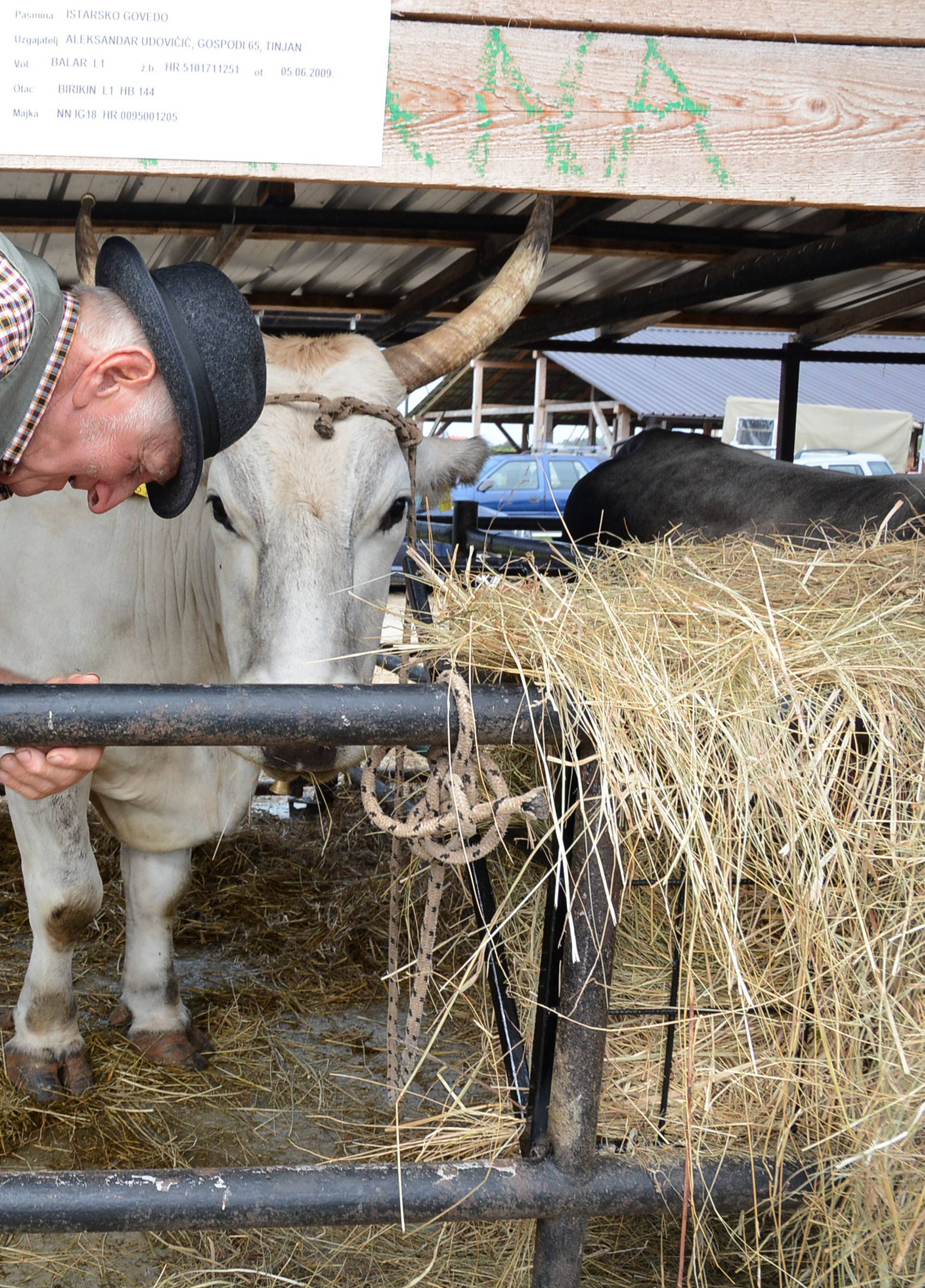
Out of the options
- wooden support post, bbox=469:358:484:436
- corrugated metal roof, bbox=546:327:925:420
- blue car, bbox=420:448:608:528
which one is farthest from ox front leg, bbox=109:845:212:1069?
wooden support post, bbox=469:358:484:436

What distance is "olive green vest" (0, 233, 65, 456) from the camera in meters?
1.65

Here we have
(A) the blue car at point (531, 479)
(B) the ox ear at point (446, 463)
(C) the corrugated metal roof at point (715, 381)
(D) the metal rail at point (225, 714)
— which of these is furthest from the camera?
(C) the corrugated metal roof at point (715, 381)

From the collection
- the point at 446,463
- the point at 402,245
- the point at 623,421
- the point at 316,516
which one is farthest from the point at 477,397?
the point at 316,516

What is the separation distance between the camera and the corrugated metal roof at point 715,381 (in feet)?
64.3

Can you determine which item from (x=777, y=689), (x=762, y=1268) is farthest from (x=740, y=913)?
(x=762, y=1268)

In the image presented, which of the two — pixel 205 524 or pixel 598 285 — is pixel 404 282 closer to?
pixel 598 285

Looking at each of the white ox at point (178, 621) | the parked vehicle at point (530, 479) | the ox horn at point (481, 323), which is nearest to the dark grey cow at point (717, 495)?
the ox horn at point (481, 323)

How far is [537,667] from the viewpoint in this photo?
159 cm

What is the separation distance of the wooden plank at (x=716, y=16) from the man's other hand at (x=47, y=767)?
1355 millimetres

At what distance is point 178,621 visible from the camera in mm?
3119

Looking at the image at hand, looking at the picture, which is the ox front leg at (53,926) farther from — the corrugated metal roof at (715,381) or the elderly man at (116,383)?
the corrugated metal roof at (715,381)

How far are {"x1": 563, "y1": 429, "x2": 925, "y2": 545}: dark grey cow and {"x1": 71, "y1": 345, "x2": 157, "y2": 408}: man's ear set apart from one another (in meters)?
2.54

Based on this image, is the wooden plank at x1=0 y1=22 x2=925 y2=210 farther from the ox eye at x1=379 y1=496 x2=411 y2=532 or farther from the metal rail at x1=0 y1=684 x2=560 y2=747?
the metal rail at x1=0 y1=684 x2=560 y2=747

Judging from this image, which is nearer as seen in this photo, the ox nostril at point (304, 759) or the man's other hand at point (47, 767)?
the man's other hand at point (47, 767)
